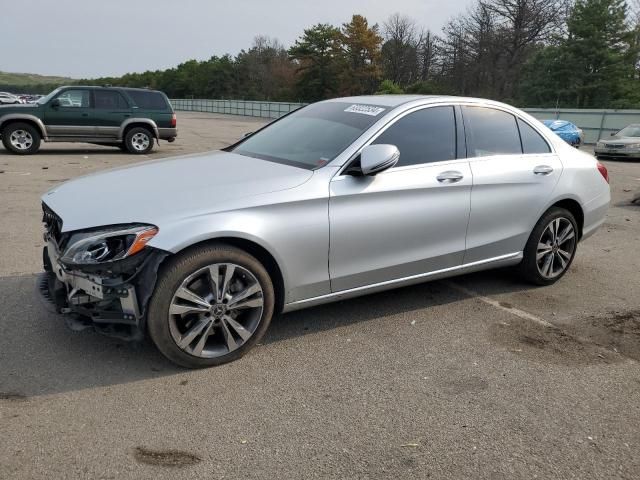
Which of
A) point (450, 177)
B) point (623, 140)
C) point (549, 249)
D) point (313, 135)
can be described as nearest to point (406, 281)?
point (450, 177)

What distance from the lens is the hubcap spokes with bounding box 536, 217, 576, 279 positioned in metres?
4.88

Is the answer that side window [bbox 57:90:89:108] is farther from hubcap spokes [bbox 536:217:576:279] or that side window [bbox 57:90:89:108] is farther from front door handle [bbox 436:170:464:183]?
hubcap spokes [bbox 536:217:576:279]

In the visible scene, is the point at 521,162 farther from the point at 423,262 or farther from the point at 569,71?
the point at 569,71

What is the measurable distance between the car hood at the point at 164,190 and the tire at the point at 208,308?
0.28 metres

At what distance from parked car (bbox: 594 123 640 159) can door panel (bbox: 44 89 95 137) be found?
1733 centimetres

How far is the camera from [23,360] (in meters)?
3.32

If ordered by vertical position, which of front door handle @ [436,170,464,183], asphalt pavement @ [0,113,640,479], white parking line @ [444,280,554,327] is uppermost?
front door handle @ [436,170,464,183]

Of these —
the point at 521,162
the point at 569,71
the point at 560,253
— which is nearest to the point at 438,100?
the point at 521,162

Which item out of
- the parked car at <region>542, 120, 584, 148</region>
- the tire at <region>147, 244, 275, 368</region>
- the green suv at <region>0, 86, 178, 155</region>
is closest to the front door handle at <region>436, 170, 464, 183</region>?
the tire at <region>147, 244, 275, 368</region>

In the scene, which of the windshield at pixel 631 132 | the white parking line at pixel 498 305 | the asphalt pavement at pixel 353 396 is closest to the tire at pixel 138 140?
the asphalt pavement at pixel 353 396

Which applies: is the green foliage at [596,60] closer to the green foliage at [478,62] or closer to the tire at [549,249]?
the green foliage at [478,62]

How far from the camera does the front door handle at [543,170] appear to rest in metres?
4.69

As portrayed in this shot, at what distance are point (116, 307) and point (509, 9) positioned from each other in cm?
5589

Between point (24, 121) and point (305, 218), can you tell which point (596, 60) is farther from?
point (305, 218)
